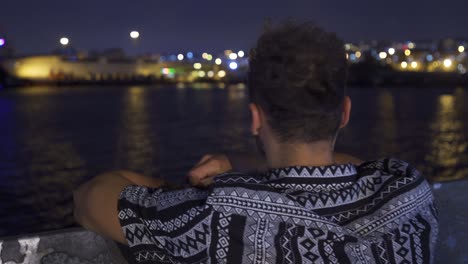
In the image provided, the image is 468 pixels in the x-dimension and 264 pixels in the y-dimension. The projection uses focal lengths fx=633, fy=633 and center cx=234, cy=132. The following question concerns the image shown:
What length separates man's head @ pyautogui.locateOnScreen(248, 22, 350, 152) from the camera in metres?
1.72

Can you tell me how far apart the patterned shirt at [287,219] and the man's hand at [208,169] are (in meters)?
0.30

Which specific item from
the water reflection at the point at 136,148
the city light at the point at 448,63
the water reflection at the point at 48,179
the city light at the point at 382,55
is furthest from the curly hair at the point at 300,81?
the city light at the point at 382,55

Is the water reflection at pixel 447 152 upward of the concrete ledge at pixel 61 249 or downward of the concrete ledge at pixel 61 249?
downward

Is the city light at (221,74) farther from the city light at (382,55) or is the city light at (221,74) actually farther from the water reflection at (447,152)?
the water reflection at (447,152)

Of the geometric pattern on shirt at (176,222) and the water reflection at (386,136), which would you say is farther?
the water reflection at (386,136)

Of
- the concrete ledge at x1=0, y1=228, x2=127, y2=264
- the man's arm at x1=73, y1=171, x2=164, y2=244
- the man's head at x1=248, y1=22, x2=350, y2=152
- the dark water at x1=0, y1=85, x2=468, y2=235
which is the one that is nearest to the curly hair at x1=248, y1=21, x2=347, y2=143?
the man's head at x1=248, y1=22, x2=350, y2=152

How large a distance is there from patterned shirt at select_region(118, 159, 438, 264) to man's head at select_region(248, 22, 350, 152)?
13 centimetres

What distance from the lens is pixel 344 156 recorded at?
2393 mm

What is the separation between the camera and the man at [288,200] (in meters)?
1.69

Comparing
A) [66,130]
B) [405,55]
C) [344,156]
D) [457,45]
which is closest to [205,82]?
[405,55]

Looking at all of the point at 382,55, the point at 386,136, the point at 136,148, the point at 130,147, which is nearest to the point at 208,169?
the point at 136,148

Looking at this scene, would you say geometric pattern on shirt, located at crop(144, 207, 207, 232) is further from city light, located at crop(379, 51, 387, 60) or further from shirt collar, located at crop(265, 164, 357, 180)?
city light, located at crop(379, 51, 387, 60)

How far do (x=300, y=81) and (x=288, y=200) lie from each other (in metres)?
0.32

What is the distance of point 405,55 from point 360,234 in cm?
17893
